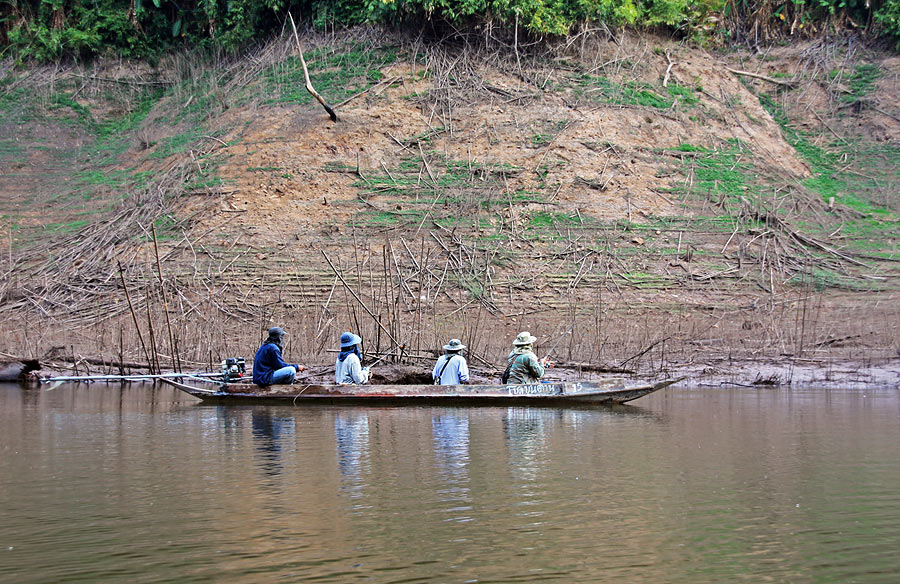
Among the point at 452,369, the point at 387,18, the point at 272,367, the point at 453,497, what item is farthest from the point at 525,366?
the point at 387,18

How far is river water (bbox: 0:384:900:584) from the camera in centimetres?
660

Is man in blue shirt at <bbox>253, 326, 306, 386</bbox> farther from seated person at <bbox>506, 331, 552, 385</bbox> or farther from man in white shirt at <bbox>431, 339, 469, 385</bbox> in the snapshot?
seated person at <bbox>506, 331, 552, 385</bbox>

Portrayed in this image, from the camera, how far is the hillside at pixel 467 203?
20234 mm

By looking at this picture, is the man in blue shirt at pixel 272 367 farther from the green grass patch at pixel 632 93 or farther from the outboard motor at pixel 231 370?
the green grass patch at pixel 632 93

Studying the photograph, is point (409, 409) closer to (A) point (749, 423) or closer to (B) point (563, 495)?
(A) point (749, 423)

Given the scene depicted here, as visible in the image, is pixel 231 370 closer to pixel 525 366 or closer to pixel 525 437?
pixel 525 366

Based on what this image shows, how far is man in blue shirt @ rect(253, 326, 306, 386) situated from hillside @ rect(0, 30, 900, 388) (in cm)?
249

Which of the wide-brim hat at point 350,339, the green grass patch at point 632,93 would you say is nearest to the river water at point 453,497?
the wide-brim hat at point 350,339

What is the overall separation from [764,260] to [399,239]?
27.6 feet

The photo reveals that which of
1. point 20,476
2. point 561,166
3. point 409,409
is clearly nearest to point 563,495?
point 20,476

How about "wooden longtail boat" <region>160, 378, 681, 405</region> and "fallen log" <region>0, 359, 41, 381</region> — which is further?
"fallen log" <region>0, 359, 41, 381</region>

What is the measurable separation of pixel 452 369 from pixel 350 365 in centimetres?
156

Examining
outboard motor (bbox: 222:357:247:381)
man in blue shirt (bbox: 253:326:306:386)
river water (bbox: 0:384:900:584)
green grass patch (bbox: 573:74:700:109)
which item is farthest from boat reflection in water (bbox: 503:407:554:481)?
green grass patch (bbox: 573:74:700:109)

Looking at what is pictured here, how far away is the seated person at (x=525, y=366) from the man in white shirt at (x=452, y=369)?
69 cm
